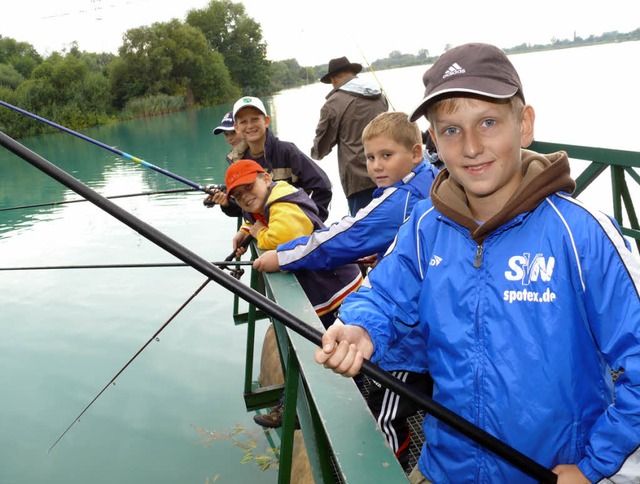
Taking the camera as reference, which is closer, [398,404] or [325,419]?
[325,419]

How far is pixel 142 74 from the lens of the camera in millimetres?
49500

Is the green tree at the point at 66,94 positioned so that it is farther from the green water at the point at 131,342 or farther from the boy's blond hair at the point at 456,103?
the boy's blond hair at the point at 456,103

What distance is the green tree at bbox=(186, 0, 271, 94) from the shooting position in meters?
66.9

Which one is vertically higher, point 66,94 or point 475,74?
point 66,94

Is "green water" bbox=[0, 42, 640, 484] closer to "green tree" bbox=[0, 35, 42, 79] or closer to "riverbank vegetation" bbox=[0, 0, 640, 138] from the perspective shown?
"riverbank vegetation" bbox=[0, 0, 640, 138]

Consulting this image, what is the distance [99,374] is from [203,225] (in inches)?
206

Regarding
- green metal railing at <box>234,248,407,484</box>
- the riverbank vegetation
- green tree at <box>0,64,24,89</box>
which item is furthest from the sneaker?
green tree at <box>0,64,24,89</box>

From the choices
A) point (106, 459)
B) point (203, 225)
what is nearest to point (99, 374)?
point (106, 459)

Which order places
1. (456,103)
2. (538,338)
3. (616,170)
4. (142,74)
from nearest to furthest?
(538,338) < (456,103) < (616,170) < (142,74)

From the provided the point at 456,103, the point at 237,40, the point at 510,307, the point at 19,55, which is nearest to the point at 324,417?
Answer: the point at 510,307

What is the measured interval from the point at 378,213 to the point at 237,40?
7185 centimetres

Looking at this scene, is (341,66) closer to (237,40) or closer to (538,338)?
(538,338)

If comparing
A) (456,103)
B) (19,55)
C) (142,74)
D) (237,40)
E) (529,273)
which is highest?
(237,40)

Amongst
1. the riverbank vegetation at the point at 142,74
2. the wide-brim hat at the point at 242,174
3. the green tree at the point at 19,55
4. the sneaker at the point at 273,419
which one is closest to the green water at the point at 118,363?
the sneaker at the point at 273,419
